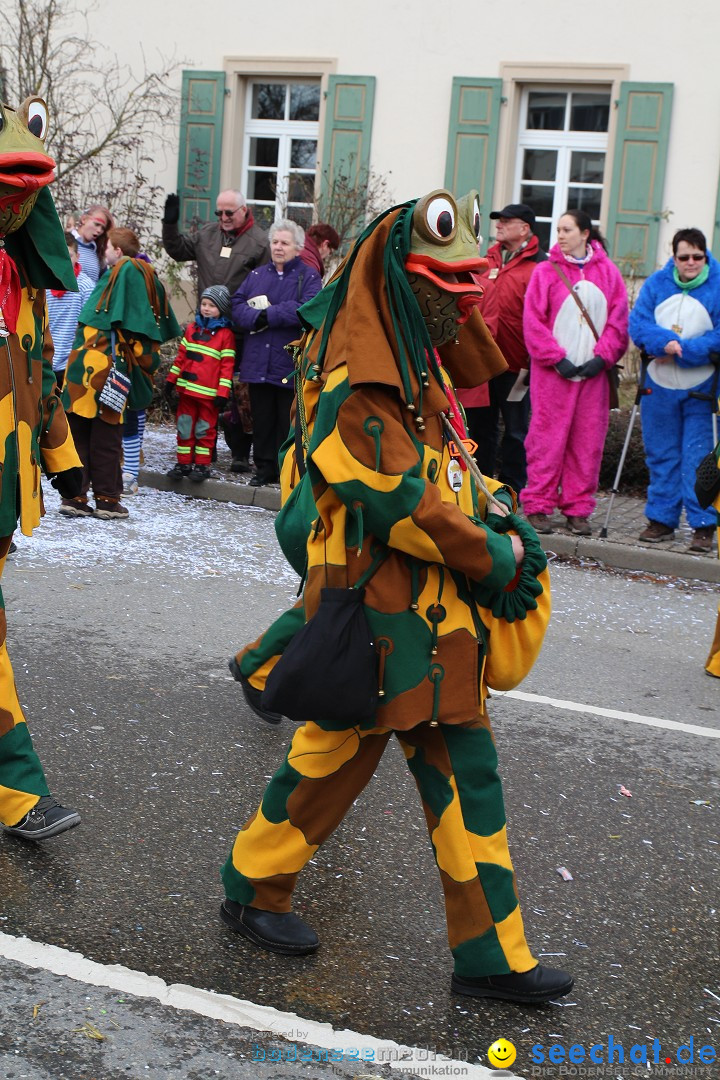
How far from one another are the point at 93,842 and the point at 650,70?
13.2 m

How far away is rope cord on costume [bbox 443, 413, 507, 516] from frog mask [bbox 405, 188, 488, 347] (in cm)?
23

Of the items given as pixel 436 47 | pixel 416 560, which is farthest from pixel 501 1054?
pixel 436 47

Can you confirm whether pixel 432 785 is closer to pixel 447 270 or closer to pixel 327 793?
pixel 327 793

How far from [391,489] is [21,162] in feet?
4.90

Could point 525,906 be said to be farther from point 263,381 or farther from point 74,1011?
point 263,381

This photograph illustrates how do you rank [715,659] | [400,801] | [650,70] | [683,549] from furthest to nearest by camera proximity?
[650,70], [683,549], [715,659], [400,801]

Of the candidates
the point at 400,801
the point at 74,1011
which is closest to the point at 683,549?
the point at 400,801

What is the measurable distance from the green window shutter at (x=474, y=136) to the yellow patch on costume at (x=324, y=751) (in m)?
13.1

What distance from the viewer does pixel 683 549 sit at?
8.84 metres

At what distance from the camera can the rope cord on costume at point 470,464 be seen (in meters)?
3.06

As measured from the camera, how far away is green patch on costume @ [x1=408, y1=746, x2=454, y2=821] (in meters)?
3.03

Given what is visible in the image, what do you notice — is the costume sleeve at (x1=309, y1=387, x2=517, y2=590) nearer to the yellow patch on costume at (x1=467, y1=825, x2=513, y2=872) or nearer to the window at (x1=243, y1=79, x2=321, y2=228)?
the yellow patch on costume at (x1=467, y1=825, x2=513, y2=872)

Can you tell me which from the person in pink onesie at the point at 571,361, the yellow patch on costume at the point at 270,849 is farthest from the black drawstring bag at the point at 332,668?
the person in pink onesie at the point at 571,361


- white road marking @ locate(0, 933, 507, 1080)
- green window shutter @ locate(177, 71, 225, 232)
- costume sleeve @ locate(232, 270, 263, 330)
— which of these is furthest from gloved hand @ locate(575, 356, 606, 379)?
green window shutter @ locate(177, 71, 225, 232)
